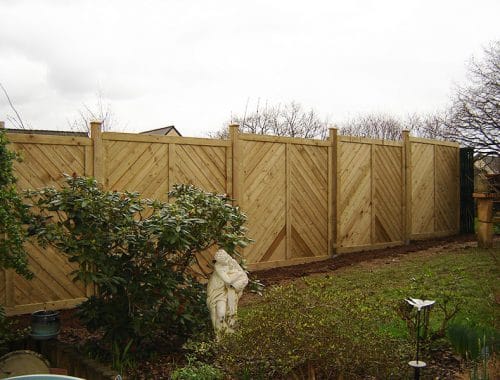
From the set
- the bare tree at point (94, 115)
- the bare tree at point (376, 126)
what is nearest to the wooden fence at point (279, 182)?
the bare tree at point (94, 115)

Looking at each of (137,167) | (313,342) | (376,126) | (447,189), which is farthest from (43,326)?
(376,126)

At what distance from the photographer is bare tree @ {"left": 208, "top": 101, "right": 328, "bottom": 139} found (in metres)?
21.5

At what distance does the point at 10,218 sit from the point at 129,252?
987mm

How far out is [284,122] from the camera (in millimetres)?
22453

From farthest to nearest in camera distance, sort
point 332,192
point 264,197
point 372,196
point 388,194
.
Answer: point 388,194 → point 372,196 → point 332,192 → point 264,197

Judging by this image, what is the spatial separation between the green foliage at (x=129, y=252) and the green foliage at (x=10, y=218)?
18cm

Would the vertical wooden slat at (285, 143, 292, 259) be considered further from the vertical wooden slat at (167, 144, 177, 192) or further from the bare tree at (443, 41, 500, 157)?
the bare tree at (443, 41, 500, 157)

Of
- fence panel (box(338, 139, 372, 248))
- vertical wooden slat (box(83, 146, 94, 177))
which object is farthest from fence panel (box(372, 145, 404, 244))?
vertical wooden slat (box(83, 146, 94, 177))

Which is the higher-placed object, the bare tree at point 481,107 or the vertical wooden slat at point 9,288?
the bare tree at point 481,107

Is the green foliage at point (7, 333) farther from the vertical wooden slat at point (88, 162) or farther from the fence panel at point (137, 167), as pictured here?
the fence panel at point (137, 167)

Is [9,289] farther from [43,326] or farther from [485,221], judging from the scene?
[485,221]

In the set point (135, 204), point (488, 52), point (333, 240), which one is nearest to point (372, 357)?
point (135, 204)

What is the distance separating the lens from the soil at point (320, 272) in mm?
3848

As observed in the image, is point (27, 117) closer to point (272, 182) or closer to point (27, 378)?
point (272, 182)
